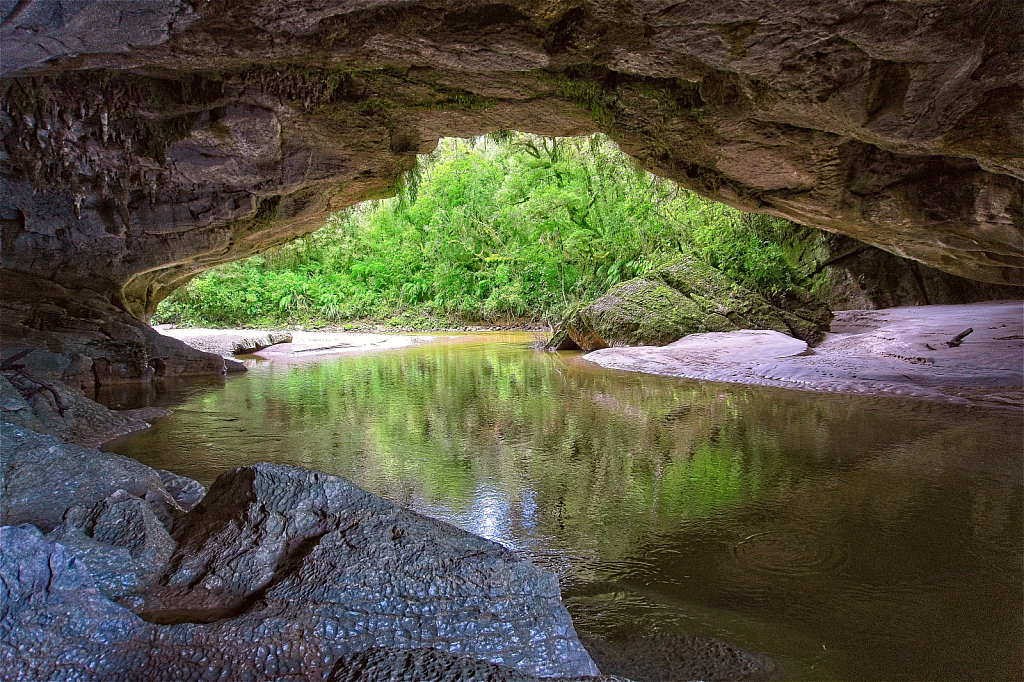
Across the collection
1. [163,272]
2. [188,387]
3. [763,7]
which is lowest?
[188,387]

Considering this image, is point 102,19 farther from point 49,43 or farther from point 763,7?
point 763,7

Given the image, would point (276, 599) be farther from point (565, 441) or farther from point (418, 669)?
point (565, 441)

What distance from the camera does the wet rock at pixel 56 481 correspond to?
2484 millimetres

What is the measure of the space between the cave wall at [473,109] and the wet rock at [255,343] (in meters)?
4.27

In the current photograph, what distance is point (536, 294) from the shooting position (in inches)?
810

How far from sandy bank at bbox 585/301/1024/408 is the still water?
0.61 m

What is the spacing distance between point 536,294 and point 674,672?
18.8 m

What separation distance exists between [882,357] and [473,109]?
593 cm

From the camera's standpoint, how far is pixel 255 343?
1368 centimetres

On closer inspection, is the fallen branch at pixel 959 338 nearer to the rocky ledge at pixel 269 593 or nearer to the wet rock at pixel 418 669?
the rocky ledge at pixel 269 593

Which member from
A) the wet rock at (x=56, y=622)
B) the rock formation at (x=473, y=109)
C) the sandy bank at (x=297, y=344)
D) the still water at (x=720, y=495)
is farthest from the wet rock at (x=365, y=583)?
the sandy bank at (x=297, y=344)

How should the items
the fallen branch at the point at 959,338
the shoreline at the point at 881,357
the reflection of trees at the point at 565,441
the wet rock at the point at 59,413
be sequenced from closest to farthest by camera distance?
the reflection of trees at the point at 565,441 < the wet rock at the point at 59,413 < the shoreline at the point at 881,357 < the fallen branch at the point at 959,338

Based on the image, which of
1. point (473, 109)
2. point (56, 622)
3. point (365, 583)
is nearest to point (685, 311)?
point (473, 109)

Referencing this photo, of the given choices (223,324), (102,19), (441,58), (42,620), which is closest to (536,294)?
(223,324)
